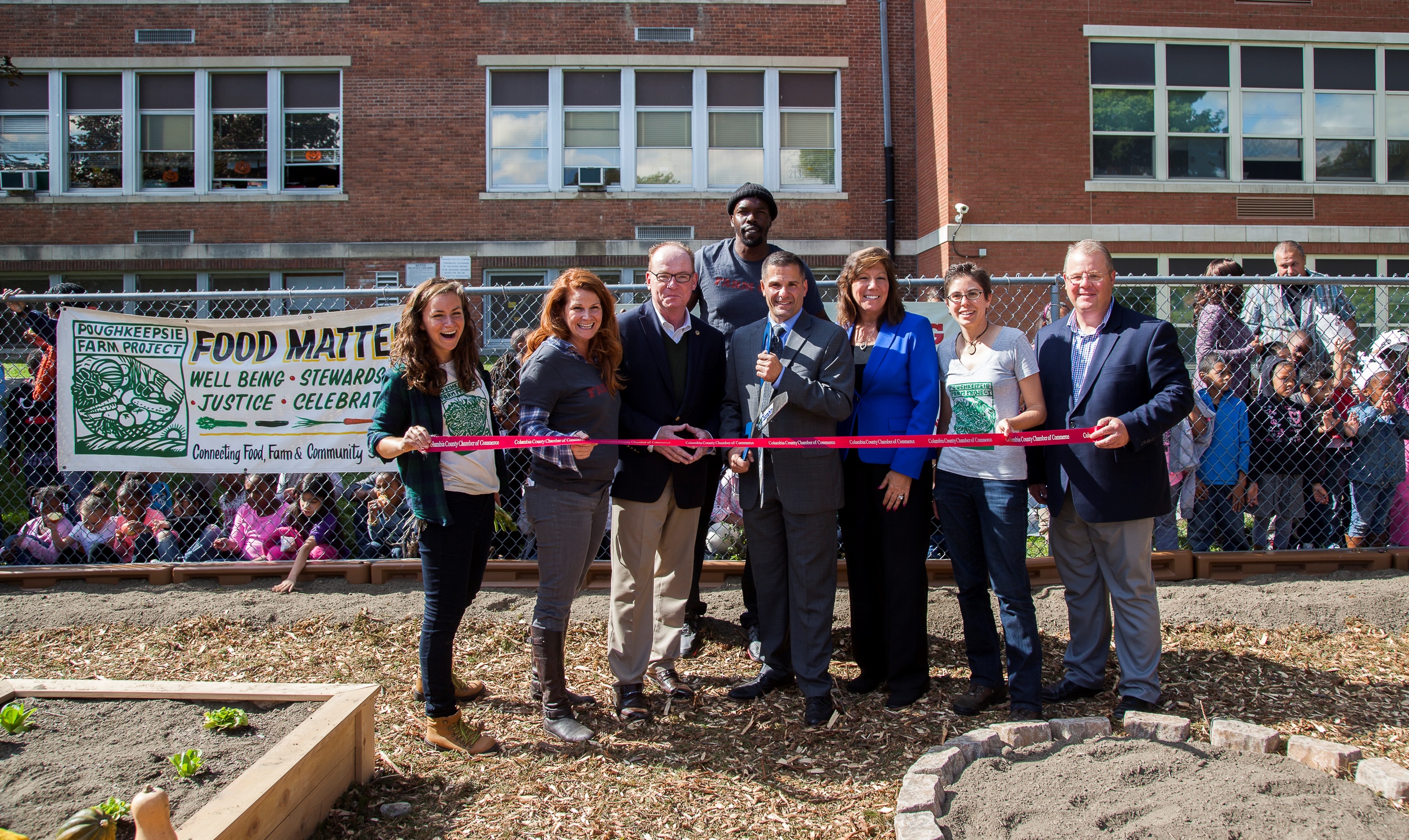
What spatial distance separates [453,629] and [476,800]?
688mm

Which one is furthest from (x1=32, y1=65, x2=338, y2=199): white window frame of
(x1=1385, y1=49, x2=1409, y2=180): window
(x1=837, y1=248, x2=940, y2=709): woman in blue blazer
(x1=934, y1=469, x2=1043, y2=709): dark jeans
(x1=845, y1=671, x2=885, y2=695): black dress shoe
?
(x1=1385, y1=49, x2=1409, y2=180): window

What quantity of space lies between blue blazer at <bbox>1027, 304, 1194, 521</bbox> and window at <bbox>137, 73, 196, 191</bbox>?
18526mm

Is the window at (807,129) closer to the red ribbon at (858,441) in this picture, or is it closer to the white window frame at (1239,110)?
the white window frame at (1239,110)

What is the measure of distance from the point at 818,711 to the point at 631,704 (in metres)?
0.86

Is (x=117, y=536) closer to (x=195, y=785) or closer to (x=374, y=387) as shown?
(x=374, y=387)

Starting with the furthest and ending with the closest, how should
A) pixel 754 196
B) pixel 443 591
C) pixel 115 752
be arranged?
pixel 754 196, pixel 443 591, pixel 115 752

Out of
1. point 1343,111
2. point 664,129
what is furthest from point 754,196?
point 1343,111

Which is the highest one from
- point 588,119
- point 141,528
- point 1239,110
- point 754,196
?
point 588,119

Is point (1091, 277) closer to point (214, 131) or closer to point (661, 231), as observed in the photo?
point (661, 231)

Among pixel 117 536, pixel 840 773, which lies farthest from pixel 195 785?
pixel 117 536

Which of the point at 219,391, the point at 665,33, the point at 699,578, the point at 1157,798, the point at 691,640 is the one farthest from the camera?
the point at 665,33

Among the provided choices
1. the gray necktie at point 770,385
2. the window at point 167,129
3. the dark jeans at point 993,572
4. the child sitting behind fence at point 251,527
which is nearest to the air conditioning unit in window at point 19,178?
the window at point 167,129

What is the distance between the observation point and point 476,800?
331 cm

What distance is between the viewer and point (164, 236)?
17281 millimetres
